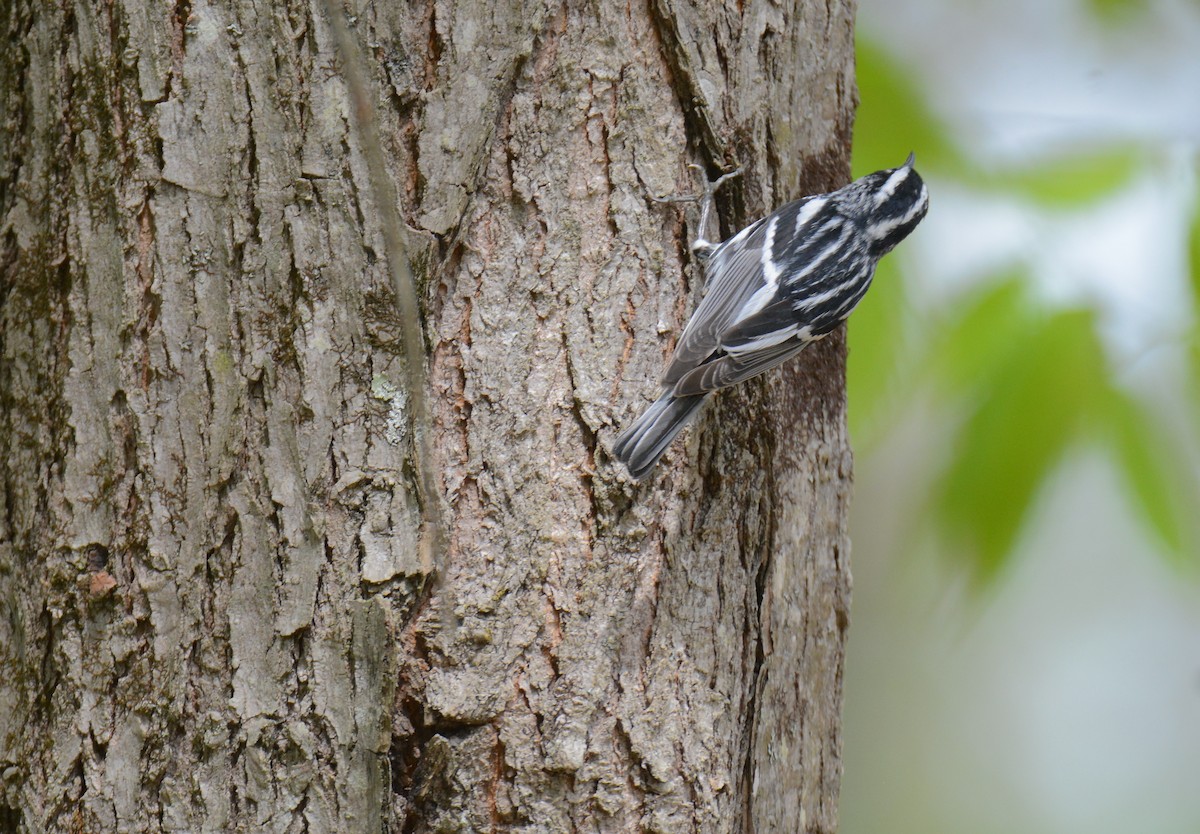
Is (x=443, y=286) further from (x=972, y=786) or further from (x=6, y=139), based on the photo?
(x=972, y=786)

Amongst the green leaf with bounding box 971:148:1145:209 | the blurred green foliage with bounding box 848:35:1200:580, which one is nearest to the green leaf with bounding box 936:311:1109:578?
the blurred green foliage with bounding box 848:35:1200:580

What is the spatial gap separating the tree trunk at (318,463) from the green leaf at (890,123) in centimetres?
89

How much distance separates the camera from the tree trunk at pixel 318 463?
154 centimetres

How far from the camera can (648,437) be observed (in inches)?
66.3

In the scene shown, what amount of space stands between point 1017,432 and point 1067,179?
0.70 metres

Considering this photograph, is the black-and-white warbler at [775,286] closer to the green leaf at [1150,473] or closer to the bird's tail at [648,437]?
the bird's tail at [648,437]

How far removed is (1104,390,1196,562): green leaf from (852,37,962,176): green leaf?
707 millimetres

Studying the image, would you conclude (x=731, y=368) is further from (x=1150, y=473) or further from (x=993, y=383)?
(x=1150, y=473)

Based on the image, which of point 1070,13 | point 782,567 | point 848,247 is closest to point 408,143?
point 782,567

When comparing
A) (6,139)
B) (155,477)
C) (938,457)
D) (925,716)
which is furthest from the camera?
(925,716)

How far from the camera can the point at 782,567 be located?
1874 millimetres

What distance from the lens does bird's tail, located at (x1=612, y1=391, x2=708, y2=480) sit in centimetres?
168

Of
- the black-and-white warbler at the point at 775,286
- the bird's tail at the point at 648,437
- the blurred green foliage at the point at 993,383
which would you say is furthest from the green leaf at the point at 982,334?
the bird's tail at the point at 648,437

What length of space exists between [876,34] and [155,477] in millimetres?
1872
